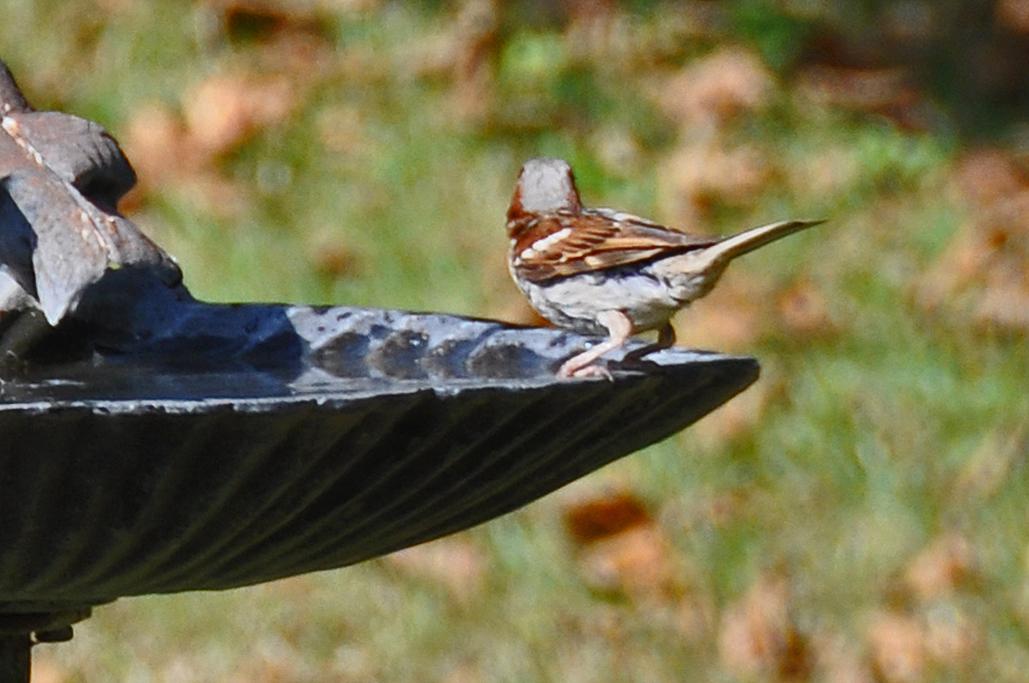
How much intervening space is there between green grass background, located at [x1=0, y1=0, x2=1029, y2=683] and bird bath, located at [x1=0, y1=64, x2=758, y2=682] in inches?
72.5

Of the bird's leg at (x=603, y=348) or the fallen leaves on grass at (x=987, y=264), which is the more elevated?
the fallen leaves on grass at (x=987, y=264)

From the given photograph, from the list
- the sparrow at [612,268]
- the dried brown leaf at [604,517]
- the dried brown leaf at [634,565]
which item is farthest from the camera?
the dried brown leaf at [604,517]

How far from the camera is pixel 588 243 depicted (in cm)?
332

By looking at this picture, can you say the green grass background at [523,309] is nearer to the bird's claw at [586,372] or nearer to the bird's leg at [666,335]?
the bird's leg at [666,335]

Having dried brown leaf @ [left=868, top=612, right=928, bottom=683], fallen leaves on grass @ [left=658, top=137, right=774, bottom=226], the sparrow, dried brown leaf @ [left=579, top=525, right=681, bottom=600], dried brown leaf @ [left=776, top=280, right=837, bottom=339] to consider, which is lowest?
dried brown leaf @ [left=868, top=612, right=928, bottom=683]

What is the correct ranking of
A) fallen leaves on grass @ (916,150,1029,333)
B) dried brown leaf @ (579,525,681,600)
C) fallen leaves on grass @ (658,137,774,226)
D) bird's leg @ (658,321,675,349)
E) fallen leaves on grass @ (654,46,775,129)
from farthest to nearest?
fallen leaves on grass @ (654,46,775,129) < fallen leaves on grass @ (658,137,774,226) < fallen leaves on grass @ (916,150,1029,333) < dried brown leaf @ (579,525,681,600) < bird's leg @ (658,321,675,349)

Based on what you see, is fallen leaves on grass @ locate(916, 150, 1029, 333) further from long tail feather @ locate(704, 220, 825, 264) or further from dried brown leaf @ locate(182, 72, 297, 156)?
long tail feather @ locate(704, 220, 825, 264)

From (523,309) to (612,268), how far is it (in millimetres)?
2446

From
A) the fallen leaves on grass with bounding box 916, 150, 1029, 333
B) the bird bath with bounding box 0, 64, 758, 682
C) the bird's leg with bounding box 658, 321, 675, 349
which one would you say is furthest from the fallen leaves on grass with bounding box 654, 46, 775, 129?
the bird bath with bounding box 0, 64, 758, 682

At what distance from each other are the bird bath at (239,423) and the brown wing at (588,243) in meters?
0.35

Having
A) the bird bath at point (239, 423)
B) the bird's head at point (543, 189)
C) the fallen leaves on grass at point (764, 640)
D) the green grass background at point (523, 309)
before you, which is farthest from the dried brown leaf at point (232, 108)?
the bird bath at point (239, 423)

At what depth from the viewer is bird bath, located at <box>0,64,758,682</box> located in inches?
83.5

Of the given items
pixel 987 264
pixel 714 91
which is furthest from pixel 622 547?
pixel 714 91

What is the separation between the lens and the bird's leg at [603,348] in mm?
2590
